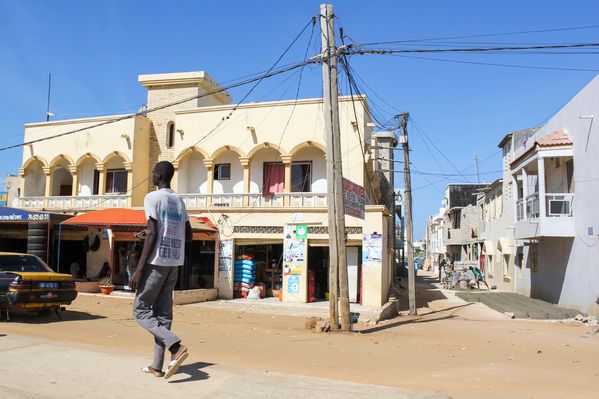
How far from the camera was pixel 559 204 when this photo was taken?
62.7ft

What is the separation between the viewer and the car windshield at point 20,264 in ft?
37.6

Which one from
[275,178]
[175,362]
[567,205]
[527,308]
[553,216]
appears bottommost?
[527,308]

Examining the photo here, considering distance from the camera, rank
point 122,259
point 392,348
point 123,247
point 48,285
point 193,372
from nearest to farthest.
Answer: point 193,372 < point 392,348 < point 48,285 < point 122,259 < point 123,247

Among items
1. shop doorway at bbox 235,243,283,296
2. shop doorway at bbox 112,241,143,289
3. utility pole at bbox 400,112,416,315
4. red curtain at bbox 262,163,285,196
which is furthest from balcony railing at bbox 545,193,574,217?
shop doorway at bbox 112,241,143,289

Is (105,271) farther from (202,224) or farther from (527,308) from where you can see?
(527,308)

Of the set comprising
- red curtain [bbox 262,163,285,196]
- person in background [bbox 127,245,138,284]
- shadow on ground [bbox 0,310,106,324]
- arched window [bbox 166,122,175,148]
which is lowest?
shadow on ground [bbox 0,310,106,324]

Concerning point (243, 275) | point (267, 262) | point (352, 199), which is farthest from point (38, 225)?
point (352, 199)

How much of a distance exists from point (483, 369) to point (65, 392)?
19.0 ft

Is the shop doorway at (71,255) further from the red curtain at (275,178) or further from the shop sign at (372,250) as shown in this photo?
the shop sign at (372,250)

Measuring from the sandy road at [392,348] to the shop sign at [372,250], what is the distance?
2.90 metres

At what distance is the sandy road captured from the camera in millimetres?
6648

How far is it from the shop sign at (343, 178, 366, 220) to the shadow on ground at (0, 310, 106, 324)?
6.78 meters

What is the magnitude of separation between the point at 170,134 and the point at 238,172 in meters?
4.37

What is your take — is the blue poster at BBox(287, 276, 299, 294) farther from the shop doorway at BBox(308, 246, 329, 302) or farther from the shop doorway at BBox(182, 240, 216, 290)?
the shop doorway at BBox(182, 240, 216, 290)
